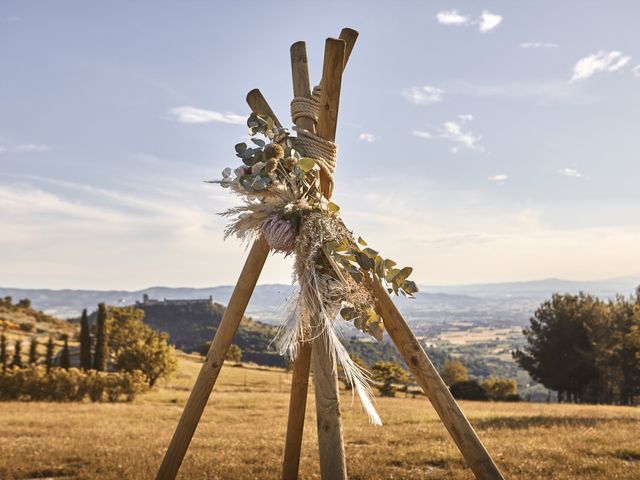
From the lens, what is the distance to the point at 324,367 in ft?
13.4

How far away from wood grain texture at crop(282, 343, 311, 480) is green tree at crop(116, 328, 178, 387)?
41266 mm

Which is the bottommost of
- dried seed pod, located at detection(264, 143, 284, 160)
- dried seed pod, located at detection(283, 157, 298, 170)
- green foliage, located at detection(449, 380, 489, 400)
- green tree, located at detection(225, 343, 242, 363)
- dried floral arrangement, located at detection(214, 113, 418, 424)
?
green tree, located at detection(225, 343, 242, 363)

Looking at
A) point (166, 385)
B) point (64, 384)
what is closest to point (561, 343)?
point (166, 385)

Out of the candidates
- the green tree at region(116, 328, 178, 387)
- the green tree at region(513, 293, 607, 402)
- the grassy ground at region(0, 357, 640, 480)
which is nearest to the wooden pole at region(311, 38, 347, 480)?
the grassy ground at region(0, 357, 640, 480)

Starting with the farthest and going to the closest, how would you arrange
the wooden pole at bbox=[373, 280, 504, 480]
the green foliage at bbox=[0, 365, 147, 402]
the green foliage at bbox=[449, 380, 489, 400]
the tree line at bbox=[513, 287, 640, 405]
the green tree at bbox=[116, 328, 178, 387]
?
the green tree at bbox=[116, 328, 178, 387]
the tree line at bbox=[513, 287, 640, 405]
the green foliage at bbox=[449, 380, 489, 400]
the green foliage at bbox=[0, 365, 147, 402]
the wooden pole at bbox=[373, 280, 504, 480]

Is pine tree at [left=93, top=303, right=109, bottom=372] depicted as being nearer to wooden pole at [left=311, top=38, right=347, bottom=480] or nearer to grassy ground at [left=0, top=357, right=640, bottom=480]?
grassy ground at [left=0, top=357, right=640, bottom=480]

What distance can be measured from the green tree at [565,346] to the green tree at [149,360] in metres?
30.2

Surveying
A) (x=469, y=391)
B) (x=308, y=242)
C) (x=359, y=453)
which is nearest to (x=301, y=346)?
(x=308, y=242)

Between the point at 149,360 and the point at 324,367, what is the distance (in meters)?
43.4

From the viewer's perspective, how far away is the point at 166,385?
4706cm

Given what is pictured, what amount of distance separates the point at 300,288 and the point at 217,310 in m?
174

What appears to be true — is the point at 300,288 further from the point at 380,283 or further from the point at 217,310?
the point at 217,310

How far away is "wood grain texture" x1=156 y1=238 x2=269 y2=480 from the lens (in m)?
4.47

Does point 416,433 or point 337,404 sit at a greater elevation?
point 337,404
